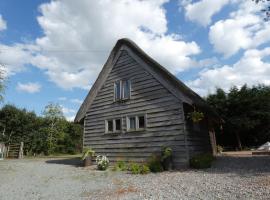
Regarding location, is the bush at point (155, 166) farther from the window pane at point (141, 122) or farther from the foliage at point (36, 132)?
the foliage at point (36, 132)

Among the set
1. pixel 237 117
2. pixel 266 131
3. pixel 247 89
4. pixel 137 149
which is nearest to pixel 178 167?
pixel 137 149

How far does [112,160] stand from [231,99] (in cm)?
2027

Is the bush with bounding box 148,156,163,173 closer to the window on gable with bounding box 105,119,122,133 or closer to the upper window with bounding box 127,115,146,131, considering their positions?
the upper window with bounding box 127,115,146,131

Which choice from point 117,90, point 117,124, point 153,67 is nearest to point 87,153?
point 117,124

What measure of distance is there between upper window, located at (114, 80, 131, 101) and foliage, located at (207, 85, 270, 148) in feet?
55.8

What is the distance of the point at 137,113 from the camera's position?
15.6 m

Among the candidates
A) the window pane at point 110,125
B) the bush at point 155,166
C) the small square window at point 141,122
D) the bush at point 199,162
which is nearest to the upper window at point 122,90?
the window pane at point 110,125

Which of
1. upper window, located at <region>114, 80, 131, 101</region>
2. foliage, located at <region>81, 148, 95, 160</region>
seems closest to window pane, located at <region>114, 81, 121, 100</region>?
upper window, located at <region>114, 80, 131, 101</region>

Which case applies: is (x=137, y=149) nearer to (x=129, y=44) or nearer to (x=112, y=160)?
(x=112, y=160)

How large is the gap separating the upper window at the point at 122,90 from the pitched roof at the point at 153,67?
4.85ft

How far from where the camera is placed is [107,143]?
55.7 feet

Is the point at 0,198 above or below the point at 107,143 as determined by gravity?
below

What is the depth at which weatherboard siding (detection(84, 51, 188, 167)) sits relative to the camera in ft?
Answer: 45.2

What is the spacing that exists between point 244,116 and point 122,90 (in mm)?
18437
